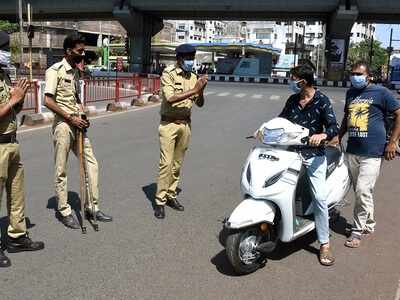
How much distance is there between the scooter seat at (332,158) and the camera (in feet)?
15.2

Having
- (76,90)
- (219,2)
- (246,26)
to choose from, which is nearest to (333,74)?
(219,2)

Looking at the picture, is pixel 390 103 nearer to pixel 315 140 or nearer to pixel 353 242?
pixel 315 140

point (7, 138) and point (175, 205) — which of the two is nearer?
point (7, 138)

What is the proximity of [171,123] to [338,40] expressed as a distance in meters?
45.1

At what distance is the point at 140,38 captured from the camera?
51688 millimetres

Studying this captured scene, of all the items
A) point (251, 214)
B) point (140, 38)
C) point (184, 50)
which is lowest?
point (251, 214)

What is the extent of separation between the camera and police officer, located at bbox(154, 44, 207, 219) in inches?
201

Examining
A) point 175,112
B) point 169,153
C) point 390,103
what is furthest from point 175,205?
point 390,103

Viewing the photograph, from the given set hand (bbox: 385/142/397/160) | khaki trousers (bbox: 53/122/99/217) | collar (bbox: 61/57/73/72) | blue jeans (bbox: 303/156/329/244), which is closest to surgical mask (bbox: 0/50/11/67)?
collar (bbox: 61/57/73/72)

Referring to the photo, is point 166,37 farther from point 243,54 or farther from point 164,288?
point 164,288

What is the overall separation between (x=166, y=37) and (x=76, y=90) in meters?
102

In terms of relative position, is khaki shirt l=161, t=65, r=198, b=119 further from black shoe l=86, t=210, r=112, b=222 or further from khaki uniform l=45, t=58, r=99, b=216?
black shoe l=86, t=210, r=112, b=222

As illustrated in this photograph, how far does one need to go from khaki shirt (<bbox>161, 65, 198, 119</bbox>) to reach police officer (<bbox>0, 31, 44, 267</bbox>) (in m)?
1.61

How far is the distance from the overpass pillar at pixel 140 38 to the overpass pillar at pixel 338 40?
17811mm
